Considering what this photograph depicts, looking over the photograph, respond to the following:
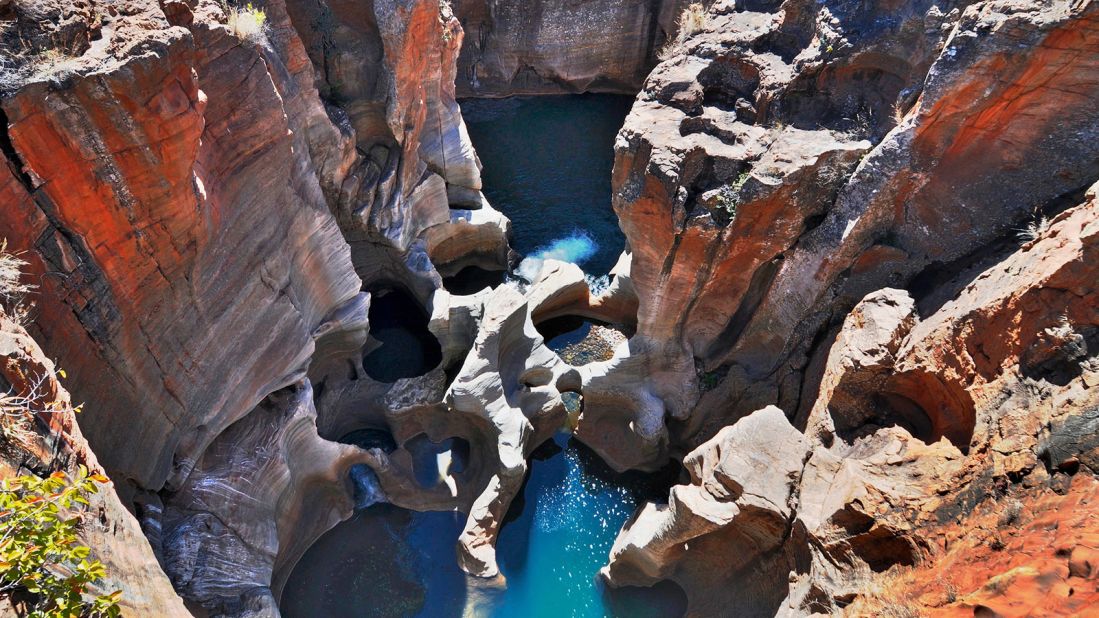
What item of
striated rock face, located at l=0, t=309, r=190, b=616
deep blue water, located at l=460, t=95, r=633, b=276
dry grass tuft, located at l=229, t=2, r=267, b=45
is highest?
dry grass tuft, located at l=229, t=2, r=267, b=45

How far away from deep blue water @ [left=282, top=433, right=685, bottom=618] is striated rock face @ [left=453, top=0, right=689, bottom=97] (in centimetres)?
1576

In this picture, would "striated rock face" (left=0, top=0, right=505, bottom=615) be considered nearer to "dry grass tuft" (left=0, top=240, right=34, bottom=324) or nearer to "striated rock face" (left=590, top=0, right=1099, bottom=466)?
"dry grass tuft" (left=0, top=240, right=34, bottom=324)

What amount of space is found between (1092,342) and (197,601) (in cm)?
999

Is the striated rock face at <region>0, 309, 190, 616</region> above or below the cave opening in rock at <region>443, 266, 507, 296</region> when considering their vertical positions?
above

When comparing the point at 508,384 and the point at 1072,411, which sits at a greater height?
the point at 1072,411

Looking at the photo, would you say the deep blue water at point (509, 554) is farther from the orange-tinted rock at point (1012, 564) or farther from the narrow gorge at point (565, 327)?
the orange-tinted rock at point (1012, 564)

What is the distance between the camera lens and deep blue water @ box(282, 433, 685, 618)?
395 inches

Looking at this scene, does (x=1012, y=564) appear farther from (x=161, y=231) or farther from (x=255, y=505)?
(x=255, y=505)

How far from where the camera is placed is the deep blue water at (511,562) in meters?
10.0

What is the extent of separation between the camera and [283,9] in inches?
414

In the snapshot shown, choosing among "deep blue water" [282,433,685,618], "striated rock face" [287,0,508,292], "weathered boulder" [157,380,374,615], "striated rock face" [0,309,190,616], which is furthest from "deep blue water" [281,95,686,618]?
"striated rock face" [0,309,190,616]

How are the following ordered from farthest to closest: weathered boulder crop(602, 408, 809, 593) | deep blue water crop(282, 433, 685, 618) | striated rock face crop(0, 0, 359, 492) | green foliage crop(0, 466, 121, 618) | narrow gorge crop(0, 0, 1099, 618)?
deep blue water crop(282, 433, 685, 618), weathered boulder crop(602, 408, 809, 593), striated rock face crop(0, 0, 359, 492), narrow gorge crop(0, 0, 1099, 618), green foliage crop(0, 466, 121, 618)

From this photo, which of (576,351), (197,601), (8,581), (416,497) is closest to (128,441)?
(197,601)

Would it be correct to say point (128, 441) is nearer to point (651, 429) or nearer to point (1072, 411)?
point (651, 429)
